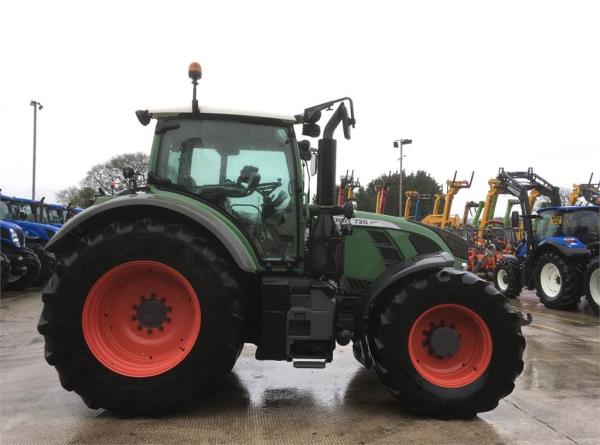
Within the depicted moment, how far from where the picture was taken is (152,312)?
336cm

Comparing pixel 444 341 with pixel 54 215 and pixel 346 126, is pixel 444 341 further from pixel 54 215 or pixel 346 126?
pixel 54 215

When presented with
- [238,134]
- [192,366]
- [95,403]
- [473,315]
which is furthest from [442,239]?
[95,403]

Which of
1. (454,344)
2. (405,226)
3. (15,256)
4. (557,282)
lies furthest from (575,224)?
(15,256)

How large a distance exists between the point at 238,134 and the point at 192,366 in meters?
1.71

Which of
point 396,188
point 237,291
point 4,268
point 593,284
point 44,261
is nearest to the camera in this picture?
point 237,291

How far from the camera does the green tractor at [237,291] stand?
3.19 m

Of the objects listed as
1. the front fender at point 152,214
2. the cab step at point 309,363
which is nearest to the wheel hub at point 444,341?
the cab step at point 309,363

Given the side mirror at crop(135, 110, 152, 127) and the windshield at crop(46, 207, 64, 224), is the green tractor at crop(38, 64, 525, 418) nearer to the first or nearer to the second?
the side mirror at crop(135, 110, 152, 127)

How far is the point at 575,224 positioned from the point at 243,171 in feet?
29.6

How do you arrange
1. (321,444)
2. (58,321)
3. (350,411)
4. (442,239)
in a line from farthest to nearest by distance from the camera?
(442,239) → (350,411) → (58,321) → (321,444)

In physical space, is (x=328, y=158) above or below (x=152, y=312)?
above

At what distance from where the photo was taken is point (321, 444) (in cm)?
290

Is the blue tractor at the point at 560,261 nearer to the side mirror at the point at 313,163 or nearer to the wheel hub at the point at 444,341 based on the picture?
the wheel hub at the point at 444,341

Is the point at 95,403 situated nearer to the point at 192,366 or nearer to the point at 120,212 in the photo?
the point at 192,366
